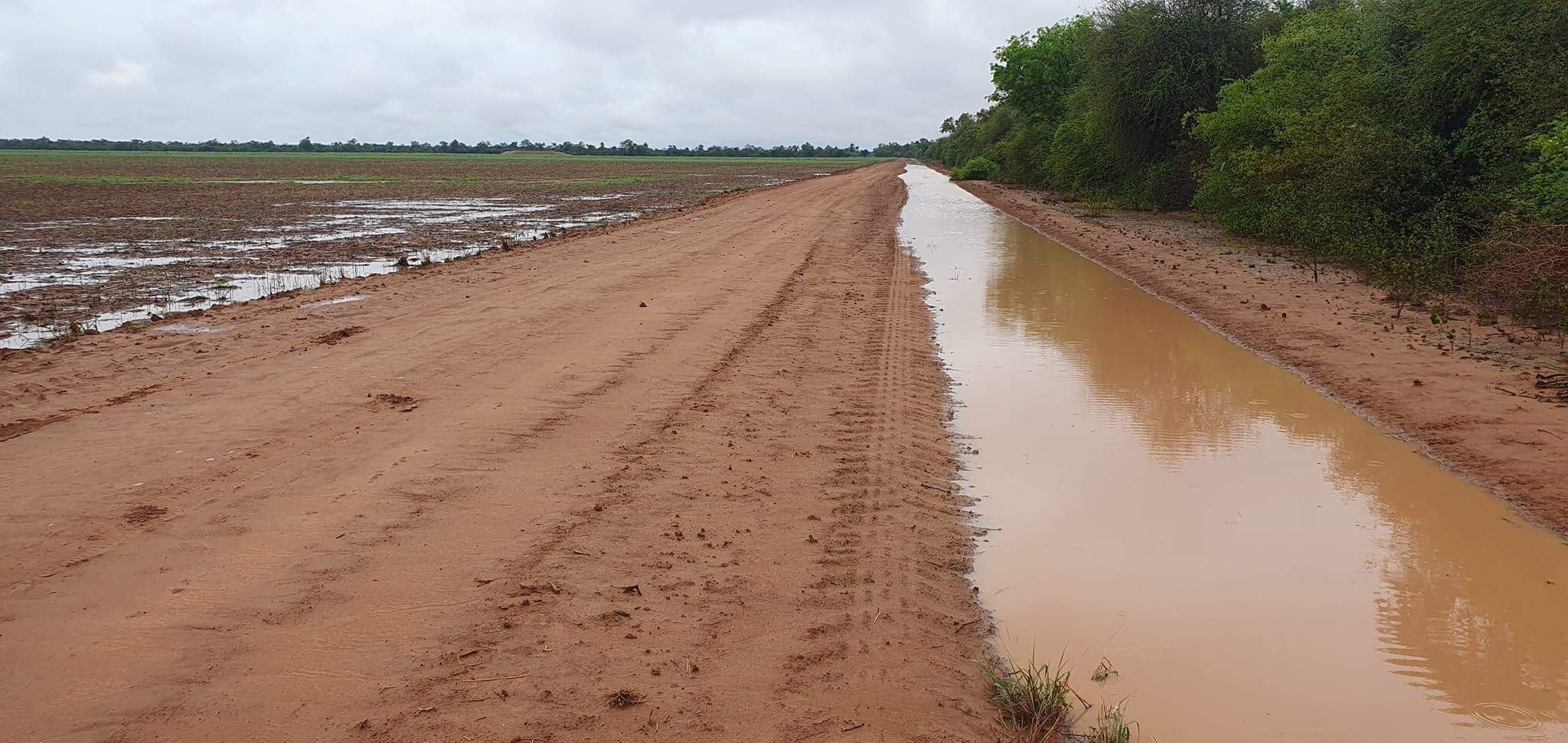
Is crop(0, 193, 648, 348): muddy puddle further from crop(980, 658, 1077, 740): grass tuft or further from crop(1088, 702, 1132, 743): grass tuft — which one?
crop(1088, 702, 1132, 743): grass tuft

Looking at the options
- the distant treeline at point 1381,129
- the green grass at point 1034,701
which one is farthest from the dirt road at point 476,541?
the distant treeline at point 1381,129

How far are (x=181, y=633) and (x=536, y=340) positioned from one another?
6483mm

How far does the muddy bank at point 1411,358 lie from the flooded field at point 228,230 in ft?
43.2

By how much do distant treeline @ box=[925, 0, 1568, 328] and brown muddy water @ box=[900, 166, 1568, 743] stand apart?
4092 millimetres

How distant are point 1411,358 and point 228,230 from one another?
2587 cm

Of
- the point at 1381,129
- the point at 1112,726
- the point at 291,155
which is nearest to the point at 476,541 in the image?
the point at 1112,726

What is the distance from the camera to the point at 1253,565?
227 inches

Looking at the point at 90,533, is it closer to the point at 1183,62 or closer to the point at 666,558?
the point at 666,558

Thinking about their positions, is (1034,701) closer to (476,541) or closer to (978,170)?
(476,541)

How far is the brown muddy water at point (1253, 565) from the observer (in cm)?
437

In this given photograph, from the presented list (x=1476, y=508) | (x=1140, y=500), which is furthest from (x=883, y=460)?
(x=1476, y=508)

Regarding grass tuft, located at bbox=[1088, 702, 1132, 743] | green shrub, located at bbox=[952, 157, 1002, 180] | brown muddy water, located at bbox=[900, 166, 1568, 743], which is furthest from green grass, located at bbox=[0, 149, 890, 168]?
grass tuft, located at bbox=[1088, 702, 1132, 743]

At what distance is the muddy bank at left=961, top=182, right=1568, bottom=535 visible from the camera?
741cm

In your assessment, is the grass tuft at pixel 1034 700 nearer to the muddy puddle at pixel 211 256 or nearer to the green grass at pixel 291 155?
the muddy puddle at pixel 211 256
